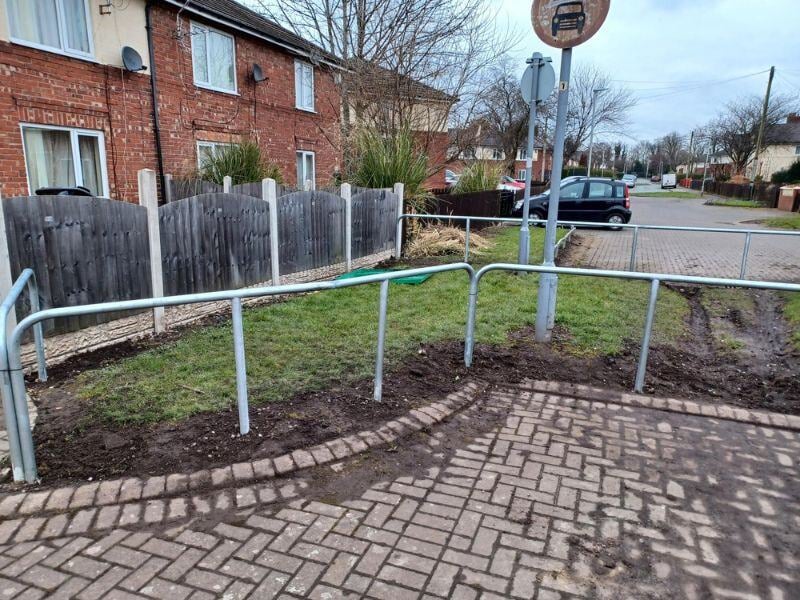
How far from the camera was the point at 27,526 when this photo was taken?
255 centimetres

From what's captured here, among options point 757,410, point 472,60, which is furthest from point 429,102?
point 757,410

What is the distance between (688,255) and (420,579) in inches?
448

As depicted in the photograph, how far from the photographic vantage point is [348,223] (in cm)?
927

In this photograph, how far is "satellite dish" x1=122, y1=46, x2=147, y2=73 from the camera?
10570 millimetres

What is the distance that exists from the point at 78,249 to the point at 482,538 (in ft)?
14.3

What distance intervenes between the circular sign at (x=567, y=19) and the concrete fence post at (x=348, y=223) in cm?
470

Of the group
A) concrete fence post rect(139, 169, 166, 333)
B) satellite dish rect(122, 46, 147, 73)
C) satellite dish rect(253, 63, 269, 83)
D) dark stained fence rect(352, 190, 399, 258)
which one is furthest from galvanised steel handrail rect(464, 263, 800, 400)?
satellite dish rect(253, 63, 269, 83)

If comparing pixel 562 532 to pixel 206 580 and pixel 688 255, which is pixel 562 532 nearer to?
pixel 206 580

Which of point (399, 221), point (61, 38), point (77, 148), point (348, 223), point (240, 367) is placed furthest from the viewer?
point (399, 221)

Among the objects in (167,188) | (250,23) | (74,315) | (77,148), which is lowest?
(74,315)

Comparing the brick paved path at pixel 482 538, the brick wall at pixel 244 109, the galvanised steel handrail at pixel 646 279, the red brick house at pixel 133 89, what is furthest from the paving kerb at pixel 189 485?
the brick wall at pixel 244 109

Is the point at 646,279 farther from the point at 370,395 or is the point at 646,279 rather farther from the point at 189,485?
the point at 189,485

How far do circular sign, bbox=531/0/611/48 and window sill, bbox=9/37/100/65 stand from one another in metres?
8.39

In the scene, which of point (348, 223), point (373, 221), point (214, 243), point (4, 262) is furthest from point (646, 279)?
point (373, 221)
